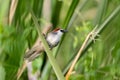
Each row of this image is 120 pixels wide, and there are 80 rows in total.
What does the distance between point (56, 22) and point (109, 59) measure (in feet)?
0.80

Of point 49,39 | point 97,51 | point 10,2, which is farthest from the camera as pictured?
point 97,51

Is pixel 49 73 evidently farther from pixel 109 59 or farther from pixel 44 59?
pixel 109 59

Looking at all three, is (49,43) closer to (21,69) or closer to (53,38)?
(53,38)

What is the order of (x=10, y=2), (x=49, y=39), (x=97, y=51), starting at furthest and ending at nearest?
(x=97, y=51)
(x=10, y=2)
(x=49, y=39)

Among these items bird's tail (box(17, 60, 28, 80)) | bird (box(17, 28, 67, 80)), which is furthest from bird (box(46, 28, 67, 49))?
bird's tail (box(17, 60, 28, 80))

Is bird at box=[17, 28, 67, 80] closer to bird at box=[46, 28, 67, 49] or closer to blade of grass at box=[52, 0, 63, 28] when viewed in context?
bird at box=[46, 28, 67, 49]

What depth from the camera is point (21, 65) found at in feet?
3.13

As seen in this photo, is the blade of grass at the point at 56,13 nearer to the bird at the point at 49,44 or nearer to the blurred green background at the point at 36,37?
the blurred green background at the point at 36,37

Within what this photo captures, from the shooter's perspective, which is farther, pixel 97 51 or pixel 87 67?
pixel 97 51

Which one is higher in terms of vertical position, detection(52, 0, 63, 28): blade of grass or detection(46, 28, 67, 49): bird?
detection(52, 0, 63, 28): blade of grass

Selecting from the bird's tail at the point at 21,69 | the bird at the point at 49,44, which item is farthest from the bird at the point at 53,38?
the bird's tail at the point at 21,69

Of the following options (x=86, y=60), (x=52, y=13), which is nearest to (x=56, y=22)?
(x=52, y=13)

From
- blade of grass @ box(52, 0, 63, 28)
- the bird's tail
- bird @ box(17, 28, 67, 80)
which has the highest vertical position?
blade of grass @ box(52, 0, 63, 28)

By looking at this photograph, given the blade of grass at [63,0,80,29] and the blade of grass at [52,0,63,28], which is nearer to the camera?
the blade of grass at [63,0,80,29]
